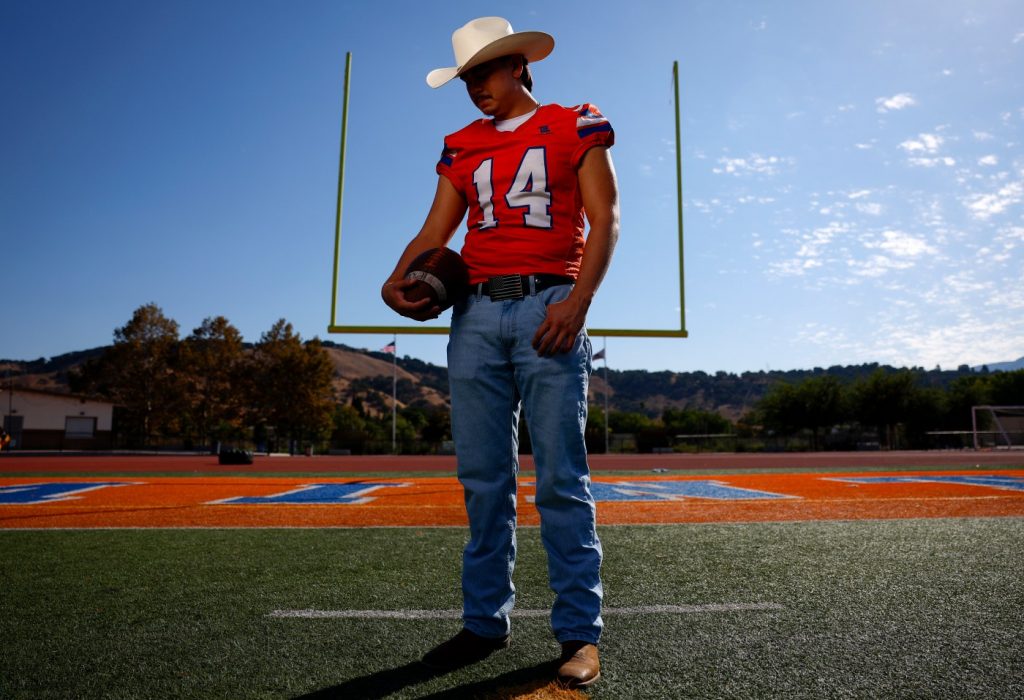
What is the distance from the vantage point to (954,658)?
5.85 feet

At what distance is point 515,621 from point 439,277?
1097 mm

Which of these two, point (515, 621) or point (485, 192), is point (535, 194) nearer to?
point (485, 192)

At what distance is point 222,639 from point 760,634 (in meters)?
1.54

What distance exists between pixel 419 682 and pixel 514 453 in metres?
0.63

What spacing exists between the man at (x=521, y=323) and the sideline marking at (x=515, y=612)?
37cm

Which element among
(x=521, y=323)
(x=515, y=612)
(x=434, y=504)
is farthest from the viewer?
(x=434, y=504)

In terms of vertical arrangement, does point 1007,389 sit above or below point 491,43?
above

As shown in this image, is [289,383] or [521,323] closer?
[521,323]

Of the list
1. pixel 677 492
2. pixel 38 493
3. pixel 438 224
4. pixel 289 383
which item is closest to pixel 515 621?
pixel 438 224

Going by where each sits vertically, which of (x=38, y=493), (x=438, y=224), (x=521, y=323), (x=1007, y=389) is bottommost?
(x=38, y=493)

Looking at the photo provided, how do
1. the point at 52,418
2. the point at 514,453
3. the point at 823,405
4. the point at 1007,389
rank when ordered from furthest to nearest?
the point at 1007,389 → the point at 823,405 → the point at 52,418 → the point at 514,453

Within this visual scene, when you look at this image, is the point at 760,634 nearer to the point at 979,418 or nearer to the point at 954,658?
the point at 954,658

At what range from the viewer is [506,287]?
1911 mm

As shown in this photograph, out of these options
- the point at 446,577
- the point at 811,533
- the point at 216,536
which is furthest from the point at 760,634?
the point at 216,536
